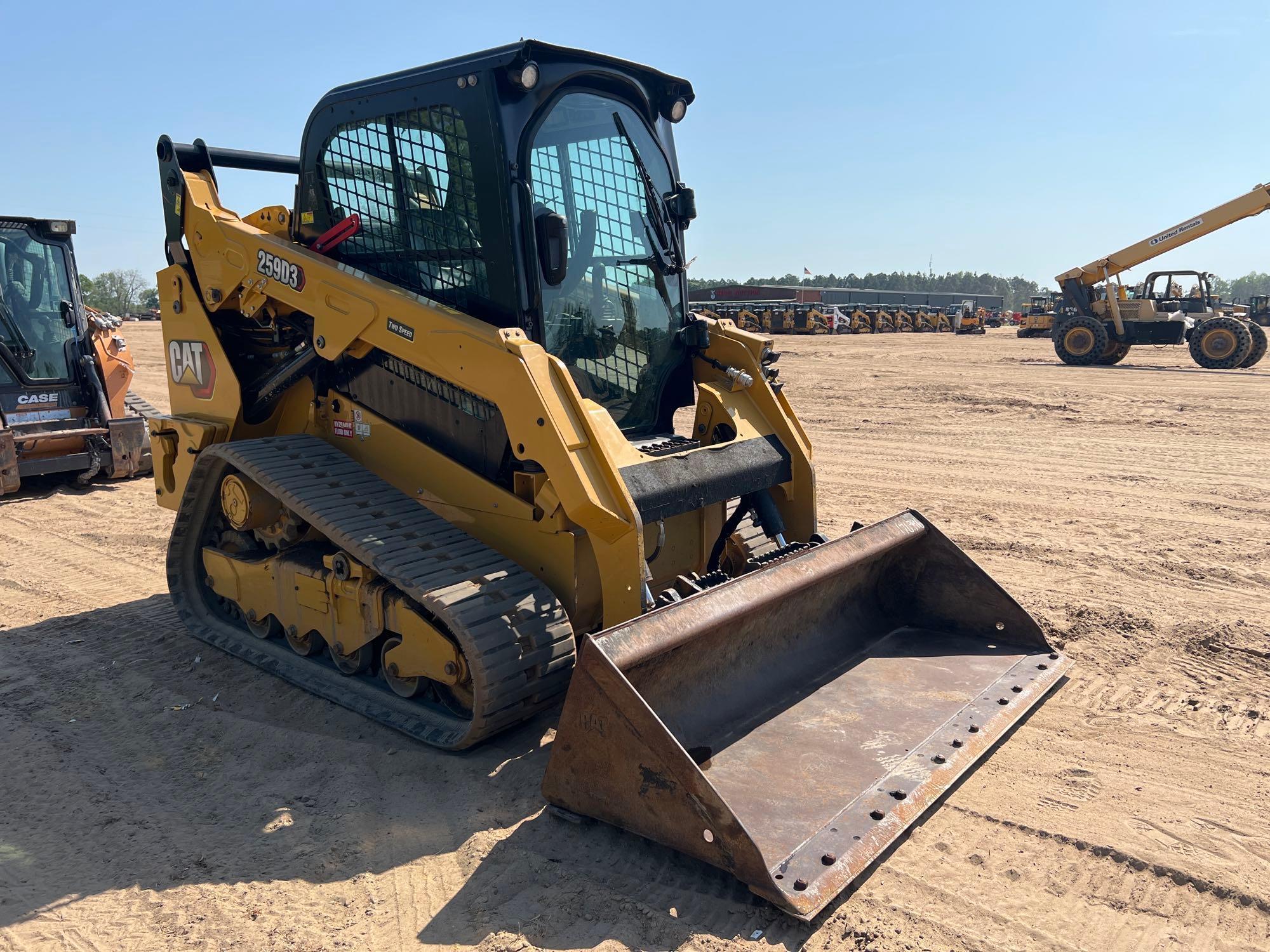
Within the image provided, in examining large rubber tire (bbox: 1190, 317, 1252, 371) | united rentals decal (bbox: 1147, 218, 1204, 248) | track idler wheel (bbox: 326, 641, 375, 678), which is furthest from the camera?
united rentals decal (bbox: 1147, 218, 1204, 248)

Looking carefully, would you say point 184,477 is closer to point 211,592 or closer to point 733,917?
point 211,592

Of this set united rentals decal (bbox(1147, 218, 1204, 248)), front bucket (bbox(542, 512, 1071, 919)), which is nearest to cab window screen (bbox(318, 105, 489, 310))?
front bucket (bbox(542, 512, 1071, 919))

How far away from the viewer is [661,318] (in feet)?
16.1

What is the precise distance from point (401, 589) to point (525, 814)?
1.05m

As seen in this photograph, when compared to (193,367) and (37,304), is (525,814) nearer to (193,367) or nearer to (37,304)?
(193,367)

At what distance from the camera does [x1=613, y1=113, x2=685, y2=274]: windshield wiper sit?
15.7ft

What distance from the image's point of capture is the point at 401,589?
3979 millimetres

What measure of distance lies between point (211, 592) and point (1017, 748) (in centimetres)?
423

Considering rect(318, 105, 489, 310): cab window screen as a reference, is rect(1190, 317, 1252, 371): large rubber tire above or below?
below

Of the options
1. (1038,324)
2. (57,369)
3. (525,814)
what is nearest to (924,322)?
(1038,324)

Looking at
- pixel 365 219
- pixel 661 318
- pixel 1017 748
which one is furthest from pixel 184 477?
pixel 1017 748

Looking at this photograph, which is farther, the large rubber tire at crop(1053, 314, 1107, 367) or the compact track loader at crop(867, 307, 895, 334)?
the compact track loader at crop(867, 307, 895, 334)

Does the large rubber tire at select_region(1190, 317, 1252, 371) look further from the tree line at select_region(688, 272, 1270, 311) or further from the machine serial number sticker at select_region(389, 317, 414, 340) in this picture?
the tree line at select_region(688, 272, 1270, 311)

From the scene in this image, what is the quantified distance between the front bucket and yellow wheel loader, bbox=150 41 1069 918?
13 millimetres
